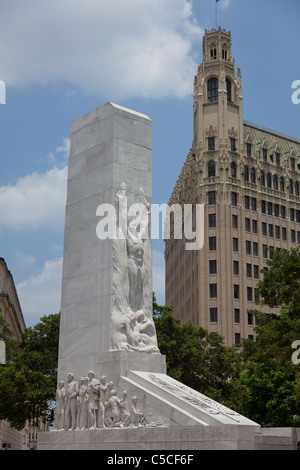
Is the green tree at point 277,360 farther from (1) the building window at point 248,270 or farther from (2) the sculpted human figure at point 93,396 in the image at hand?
(1) the building window at point 248,270

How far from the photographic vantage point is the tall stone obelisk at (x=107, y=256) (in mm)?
22859

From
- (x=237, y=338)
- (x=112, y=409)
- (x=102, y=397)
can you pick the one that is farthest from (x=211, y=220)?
(x=112, y=409)

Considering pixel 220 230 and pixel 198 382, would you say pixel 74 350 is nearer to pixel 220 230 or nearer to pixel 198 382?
pixel 198 382

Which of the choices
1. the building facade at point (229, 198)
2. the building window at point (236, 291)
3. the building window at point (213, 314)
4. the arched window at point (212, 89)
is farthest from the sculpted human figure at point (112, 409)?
the arched window at point (212, 89)

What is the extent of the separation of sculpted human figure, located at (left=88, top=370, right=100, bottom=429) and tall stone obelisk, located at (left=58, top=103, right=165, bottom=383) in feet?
1.44

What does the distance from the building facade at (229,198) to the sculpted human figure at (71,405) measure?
59588mm

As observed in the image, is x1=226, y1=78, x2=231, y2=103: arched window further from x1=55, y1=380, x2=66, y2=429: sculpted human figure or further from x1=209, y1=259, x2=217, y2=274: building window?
x1=55, y1=380, x2=66, y2=429: sculpted human figure

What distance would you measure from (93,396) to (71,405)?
1275mm

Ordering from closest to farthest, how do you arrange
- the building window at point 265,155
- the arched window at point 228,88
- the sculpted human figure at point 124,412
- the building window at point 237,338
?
the sculpted human figure at point 124,412 → the building window at point 237,338 → the arched window at point 228,88 → the building window at point 265,155

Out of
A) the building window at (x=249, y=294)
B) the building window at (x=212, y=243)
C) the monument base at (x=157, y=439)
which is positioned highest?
the building window at (x=212, y=243)

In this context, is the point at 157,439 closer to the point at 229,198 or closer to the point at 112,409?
the point at 112,409

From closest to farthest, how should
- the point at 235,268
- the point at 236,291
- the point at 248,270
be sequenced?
the point at 236,291, the point at 235,268, the point at 248,270

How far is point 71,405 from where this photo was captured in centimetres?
2230
